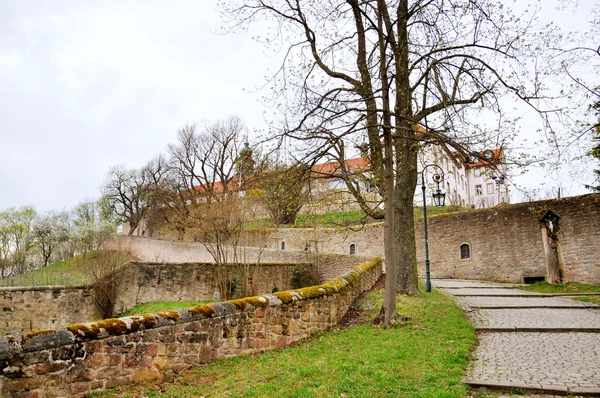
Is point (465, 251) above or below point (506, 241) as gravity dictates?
below

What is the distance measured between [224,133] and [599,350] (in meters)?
36.4

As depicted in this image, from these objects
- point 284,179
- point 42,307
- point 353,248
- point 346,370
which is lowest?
point 42,307

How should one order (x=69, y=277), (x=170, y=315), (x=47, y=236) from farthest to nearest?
(x=47, y=236) → (x=69, y=277) → (x=170, y=315)

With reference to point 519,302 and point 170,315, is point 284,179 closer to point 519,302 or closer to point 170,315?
point 170,315

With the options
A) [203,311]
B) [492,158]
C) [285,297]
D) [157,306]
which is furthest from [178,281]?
[492,158]

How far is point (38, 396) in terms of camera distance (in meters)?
4.12

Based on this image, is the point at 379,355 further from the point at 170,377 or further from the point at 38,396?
the point at 38,396

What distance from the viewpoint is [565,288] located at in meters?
15.4

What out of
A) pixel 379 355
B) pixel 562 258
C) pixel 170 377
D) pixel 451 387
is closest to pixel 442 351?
pixel 379 355

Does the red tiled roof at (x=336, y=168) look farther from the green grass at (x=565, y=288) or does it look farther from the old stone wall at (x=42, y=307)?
the old stone wall at (x=42, y=307)

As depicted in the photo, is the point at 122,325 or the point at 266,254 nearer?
the point at 122,325

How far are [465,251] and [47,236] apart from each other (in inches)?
1683

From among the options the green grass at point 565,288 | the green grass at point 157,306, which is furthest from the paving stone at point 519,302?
the green grass at point 157,306

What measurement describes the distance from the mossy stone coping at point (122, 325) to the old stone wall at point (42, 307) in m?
12.5
